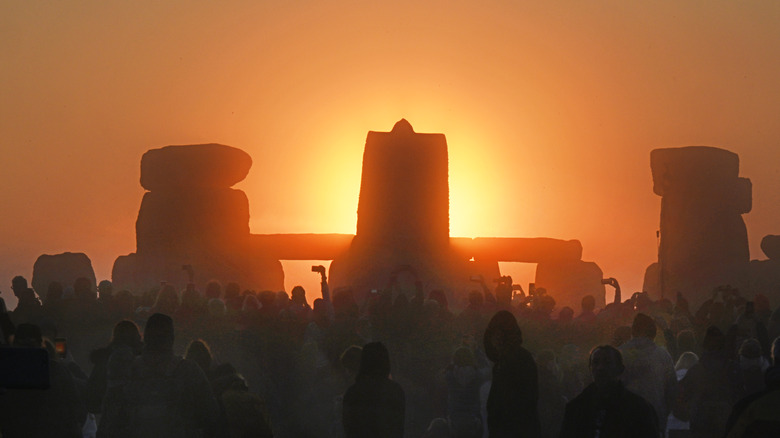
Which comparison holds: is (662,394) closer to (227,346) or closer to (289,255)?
(227,346)

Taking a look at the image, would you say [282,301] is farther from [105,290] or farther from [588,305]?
[588,305]

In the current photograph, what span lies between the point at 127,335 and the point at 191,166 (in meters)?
19.4

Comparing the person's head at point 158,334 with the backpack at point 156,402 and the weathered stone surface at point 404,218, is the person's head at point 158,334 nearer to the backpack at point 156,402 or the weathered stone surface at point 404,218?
the backpack at point 156,402

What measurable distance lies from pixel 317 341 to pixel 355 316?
61 centimetres

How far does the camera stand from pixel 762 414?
21.6 feet

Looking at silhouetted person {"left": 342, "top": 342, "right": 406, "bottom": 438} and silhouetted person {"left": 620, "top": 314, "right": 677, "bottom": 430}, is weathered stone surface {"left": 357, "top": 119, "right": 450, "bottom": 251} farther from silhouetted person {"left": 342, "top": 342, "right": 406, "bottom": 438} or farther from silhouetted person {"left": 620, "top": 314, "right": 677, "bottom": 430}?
silhouetted person {"left": 342, "top": 342, "right": 406, "bottom": 438}

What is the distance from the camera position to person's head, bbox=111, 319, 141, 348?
8773 millimetres

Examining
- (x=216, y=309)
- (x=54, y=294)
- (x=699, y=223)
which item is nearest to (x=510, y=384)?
(x=216, y=309)

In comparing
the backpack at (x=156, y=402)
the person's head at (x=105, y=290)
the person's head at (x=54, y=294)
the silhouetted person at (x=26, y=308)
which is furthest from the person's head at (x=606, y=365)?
the person's head at (x=105, y=290)

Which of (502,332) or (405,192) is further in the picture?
(405,192)

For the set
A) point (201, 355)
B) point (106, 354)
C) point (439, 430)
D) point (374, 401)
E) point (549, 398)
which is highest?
point (201, 355)

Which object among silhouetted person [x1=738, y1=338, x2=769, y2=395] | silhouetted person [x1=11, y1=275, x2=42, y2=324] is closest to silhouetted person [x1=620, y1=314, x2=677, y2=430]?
silhouetted person [x1=738, y1=338, x2=769, y2=395]

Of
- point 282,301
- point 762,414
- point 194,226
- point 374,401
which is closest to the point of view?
point 762,414

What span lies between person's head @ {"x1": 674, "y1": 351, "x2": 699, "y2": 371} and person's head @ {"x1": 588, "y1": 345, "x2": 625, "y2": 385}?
3420 millimetres
